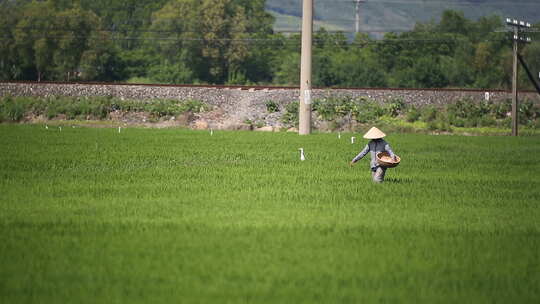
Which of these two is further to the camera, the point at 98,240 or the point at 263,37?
the point at 263,37

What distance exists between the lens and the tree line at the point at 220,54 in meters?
84.1

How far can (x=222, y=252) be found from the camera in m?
11.5

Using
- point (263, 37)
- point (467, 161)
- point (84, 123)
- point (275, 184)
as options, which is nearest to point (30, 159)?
point (275, 184)

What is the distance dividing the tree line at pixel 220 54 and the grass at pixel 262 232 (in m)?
59.5

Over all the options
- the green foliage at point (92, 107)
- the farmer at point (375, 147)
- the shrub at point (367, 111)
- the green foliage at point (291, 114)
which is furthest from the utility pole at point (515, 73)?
the farmer at point (375, 147)

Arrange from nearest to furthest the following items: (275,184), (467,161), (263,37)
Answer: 1. (275,184)
2. (467,161)
3. (263,37)

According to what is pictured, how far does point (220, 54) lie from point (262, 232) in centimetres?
7964

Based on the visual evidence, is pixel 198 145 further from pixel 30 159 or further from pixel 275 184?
pixel 275 184

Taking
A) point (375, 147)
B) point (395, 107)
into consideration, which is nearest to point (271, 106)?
point (395, 107)

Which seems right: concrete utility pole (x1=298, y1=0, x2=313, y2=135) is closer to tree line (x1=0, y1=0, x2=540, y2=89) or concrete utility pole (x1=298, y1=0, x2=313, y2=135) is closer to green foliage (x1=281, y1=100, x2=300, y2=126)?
green foliage (x1=281, y1=100, x2=300, y2=126)

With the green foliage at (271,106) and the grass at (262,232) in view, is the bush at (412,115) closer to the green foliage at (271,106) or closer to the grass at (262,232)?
the green foliage at (271,106)

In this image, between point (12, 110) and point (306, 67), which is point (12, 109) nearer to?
point (12, 110)

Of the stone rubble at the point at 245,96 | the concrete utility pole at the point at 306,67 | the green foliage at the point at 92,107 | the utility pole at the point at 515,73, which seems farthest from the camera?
the green foliage at the point at 92,107

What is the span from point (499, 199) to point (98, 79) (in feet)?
236
